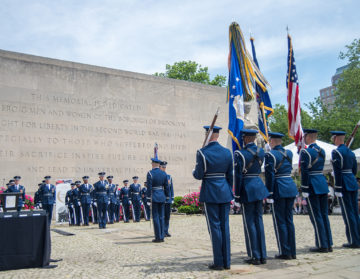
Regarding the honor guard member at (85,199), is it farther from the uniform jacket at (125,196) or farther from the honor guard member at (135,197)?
the honor guard member at (135,197)

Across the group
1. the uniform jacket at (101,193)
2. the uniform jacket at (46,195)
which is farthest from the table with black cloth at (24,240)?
the uniform jacket at (46,195)

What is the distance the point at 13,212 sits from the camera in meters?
5.83

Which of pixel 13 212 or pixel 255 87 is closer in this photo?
pixel 13 212

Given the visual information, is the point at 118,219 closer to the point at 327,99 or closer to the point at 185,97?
the point at 185,97

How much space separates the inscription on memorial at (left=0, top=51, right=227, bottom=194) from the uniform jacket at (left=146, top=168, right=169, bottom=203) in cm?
943

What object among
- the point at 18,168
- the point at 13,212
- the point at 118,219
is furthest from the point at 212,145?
the point at 18,168

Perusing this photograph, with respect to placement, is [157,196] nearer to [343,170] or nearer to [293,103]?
[293,103]

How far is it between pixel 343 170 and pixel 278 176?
5.37ft

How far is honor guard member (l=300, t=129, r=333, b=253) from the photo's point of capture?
20.8ft

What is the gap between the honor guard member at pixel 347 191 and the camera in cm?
670

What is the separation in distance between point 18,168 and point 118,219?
502 centimetres

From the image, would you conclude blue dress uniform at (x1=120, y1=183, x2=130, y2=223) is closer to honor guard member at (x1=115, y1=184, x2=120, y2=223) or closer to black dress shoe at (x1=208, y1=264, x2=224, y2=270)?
honor guard member at (x1=115, y1=184, x2=120, y2=223)

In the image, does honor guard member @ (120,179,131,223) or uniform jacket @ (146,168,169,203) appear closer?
uniform jacket @ (146,168,169,203)

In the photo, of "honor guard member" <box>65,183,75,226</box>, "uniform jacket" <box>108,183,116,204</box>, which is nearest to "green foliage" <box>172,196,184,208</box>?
"uniform jacket" <box>108,183,116,204</box>
